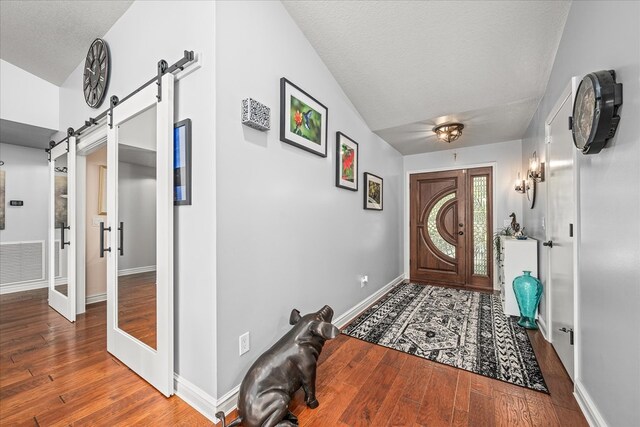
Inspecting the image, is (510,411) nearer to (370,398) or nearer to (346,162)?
(370,398)

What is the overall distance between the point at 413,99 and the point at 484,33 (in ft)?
2.97

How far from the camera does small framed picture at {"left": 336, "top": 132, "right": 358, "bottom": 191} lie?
274 centimetres

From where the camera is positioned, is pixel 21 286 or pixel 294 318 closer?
pixel 294 318

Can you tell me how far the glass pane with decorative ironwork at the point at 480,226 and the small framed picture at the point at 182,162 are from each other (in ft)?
14.8

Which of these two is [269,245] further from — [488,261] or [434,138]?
[488,261]

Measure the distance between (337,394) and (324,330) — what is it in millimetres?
509

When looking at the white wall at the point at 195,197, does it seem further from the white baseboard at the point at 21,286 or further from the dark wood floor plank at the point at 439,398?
the white baseboard at the point at 21,286

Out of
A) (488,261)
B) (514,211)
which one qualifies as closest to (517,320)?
(488,261)

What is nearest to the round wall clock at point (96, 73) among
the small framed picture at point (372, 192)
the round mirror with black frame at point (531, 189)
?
the small framed picture at point (372, 192)

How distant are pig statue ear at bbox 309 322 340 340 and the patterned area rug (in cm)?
108

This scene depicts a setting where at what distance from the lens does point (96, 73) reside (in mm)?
2498

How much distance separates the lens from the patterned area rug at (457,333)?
2.00 m

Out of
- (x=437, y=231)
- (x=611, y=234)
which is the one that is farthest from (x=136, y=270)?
(x=437, y=231)

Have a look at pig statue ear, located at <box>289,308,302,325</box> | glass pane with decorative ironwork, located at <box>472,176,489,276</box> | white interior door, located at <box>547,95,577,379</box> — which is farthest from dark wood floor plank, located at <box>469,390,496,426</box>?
glass pane with decorative ironwork, located at <box>472,176,489,276</box>
